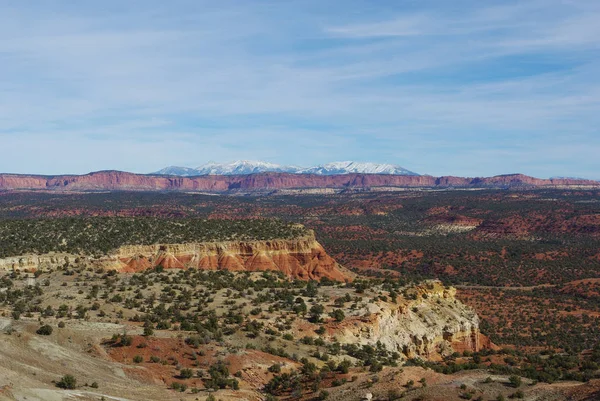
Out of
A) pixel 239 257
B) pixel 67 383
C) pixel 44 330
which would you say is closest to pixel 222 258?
pixel 239 257

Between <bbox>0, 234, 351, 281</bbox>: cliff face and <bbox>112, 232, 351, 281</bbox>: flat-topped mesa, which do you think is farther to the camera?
<bbox>112, 232, 351, 281</bbox>: flat-topped mesa

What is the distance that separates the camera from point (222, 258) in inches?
2406

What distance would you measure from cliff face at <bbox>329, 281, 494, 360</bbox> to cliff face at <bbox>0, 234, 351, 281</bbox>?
69.1 feet

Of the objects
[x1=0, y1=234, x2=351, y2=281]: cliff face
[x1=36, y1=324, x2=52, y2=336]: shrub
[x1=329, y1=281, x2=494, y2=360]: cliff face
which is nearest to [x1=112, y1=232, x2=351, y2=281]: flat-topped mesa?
[x1=0, y1=234, x2=351, y2=281]: cliff face

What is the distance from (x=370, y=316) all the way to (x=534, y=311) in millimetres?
36766

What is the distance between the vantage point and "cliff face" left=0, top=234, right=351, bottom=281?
5050 centimetres

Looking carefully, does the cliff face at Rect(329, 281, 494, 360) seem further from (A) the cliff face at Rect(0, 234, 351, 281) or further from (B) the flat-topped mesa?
(A) the cliff face at Rect(0, 234, 351, 281)

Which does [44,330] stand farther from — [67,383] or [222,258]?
[222,258]

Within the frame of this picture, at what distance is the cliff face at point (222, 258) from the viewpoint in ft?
166

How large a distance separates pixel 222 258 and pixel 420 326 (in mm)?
25708

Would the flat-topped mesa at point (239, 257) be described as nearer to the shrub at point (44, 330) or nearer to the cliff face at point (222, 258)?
the cliff face at point (222, 258)

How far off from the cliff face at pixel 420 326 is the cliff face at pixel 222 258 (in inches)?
829

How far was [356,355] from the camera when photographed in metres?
33.1

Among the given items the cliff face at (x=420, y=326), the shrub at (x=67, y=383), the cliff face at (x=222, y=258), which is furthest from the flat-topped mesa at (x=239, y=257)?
the shrub at (x=67, y=383)
